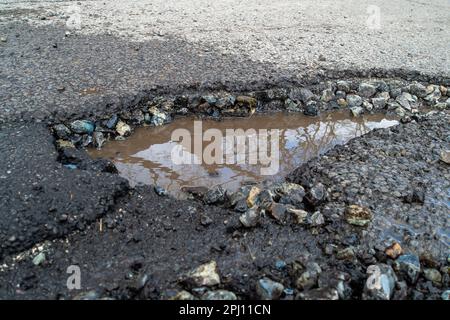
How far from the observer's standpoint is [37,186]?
2340mm

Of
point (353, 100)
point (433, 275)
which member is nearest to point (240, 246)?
point (433, 275)

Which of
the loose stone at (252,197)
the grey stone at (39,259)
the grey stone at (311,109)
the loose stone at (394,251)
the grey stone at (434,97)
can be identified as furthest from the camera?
the grey stone at (434,97)

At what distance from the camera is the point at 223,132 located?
356 cm

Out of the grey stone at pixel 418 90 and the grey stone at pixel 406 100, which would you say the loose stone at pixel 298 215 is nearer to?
the grey stone at pixel 406 100

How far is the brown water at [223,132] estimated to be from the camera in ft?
9.81

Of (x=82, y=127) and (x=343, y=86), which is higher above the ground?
(x=343, y=86)

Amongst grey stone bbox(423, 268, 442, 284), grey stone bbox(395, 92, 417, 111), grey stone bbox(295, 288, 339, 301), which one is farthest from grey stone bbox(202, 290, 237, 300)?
grey stone bbox(395, 92, 417, 111)

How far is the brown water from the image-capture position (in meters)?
2.99

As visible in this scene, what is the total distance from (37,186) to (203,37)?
3030 millimetres

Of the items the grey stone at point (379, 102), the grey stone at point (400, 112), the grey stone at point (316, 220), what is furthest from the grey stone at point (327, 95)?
the grey stone at point (316, 220)

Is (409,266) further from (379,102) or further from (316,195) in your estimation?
(379,102)

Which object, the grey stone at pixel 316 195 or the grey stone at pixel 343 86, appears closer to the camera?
the grey stone at pixel 316 195

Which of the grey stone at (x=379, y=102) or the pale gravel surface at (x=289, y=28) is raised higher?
the pale gravel surface at (x=289, y=28)
